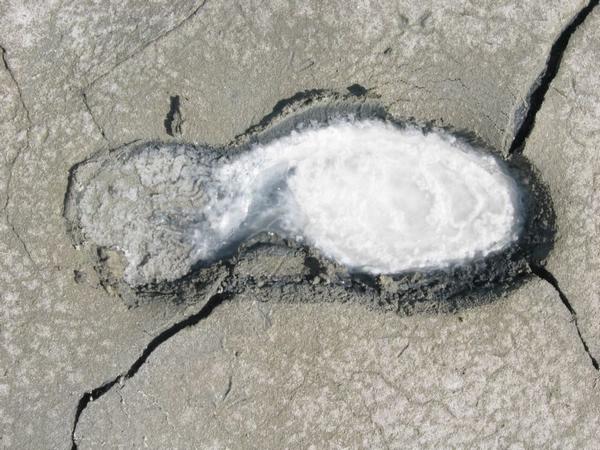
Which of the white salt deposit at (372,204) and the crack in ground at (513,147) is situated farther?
the white salt deposit at (372,204)

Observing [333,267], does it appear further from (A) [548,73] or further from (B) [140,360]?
(A) [548,73]

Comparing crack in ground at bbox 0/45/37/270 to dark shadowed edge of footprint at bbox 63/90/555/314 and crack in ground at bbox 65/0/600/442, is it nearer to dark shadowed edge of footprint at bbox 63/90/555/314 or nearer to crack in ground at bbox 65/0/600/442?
crack in ground at bbox 65/0/600/442

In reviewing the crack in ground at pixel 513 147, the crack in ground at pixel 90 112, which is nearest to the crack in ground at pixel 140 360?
the crack in ground at pixel 513 147

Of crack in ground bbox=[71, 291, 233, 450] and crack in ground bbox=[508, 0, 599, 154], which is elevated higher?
crack in ground bbox=[508, 0, 599, 154]


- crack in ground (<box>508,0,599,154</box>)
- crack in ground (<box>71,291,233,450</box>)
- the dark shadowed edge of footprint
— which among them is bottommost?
crack in ground (<box>71,291,233,450</box>)

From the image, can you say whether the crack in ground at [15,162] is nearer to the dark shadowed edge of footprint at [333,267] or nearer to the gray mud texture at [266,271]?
the gray mud texture at [266,271]

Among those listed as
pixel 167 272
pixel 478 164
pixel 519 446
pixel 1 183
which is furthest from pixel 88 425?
pixel 478 164

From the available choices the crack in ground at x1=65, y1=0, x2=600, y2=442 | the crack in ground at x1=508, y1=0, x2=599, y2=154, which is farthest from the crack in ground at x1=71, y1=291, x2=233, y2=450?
the crack in ground at x1=508, y1=0, x2=599, y2=154
